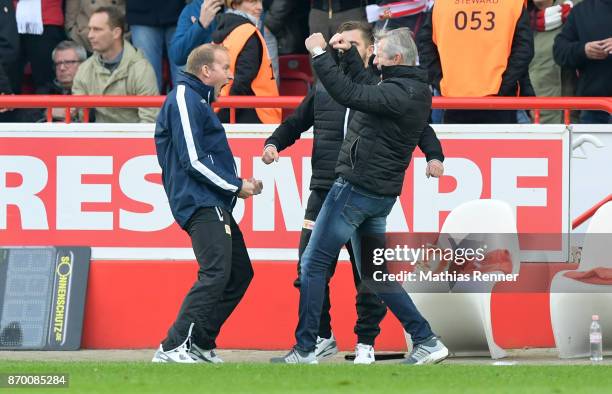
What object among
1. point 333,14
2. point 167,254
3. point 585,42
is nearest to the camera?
point 167,254

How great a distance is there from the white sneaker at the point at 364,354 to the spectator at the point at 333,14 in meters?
3.72

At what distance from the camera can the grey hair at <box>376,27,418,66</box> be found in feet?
32.7

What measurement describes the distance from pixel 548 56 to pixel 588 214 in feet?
7.37

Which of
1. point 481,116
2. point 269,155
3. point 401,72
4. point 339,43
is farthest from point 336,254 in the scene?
point 481,116

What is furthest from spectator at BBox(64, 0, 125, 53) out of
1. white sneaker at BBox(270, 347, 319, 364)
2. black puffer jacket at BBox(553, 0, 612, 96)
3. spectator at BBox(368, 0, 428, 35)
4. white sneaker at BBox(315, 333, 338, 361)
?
white sneaker at BBox(270, 347, 319, 364)

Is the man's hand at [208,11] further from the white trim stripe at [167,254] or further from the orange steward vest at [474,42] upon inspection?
the white trim stripe at [167,254]

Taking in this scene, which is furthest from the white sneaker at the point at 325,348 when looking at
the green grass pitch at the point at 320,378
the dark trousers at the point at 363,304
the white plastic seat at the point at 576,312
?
the white plastic seat at the point at 576,312

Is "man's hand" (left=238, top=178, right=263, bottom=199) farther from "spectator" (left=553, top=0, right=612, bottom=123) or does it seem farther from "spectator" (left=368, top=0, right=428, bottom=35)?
"spectator" (left=553, top=0, right=612, bottom=123)

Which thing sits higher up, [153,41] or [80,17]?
[80,17]

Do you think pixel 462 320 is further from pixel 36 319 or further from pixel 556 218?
pixel 36 319

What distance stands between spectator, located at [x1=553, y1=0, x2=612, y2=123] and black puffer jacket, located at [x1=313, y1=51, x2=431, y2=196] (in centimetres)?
315

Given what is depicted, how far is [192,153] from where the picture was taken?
32.7ft

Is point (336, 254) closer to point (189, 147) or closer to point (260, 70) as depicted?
point (189, 147)

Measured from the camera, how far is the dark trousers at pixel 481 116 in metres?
12.4
